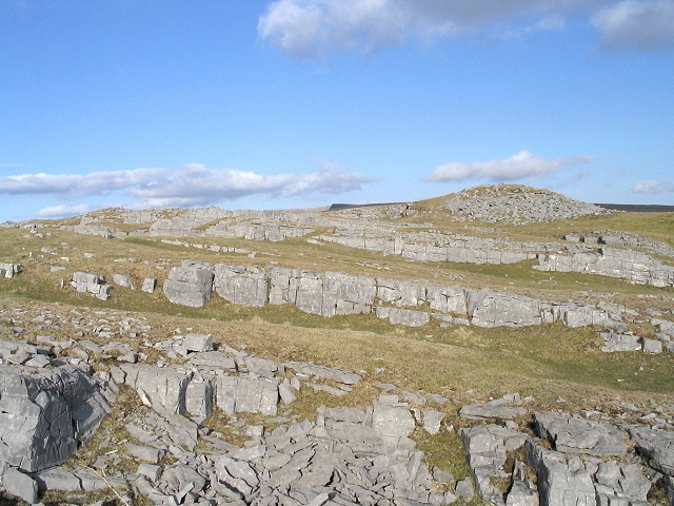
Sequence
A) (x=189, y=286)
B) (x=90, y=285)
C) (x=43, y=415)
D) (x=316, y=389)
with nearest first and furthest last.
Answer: (x=43, y=415) < (x=316, y=389) < (x=90, y=285) < (x=189, y=286)

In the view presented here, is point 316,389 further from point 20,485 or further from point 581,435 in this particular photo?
point 20,485

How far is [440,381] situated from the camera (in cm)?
2048

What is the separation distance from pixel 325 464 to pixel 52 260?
31.2 m

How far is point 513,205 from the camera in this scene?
338 ft

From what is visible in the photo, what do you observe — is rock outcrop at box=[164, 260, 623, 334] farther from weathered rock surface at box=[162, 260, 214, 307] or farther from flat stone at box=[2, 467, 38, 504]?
flat stone at box=[2, 467, 38, 504]

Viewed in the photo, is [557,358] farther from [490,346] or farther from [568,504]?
[568,504]

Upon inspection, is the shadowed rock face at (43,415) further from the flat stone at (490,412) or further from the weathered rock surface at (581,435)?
the weathered rock surface at (581,435)

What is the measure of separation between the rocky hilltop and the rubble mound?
60.9 metres

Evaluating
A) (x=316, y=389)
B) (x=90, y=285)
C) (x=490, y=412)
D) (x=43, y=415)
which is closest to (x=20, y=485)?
(x=43, y=415)

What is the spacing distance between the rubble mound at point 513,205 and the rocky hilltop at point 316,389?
60886 millimetres

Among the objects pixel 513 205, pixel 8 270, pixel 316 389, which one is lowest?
pixel 316 389

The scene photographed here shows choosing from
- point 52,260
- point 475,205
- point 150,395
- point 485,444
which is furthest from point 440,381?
point 475,205

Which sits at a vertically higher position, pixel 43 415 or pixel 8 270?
pixel 8 270

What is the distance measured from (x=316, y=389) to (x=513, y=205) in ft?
308
